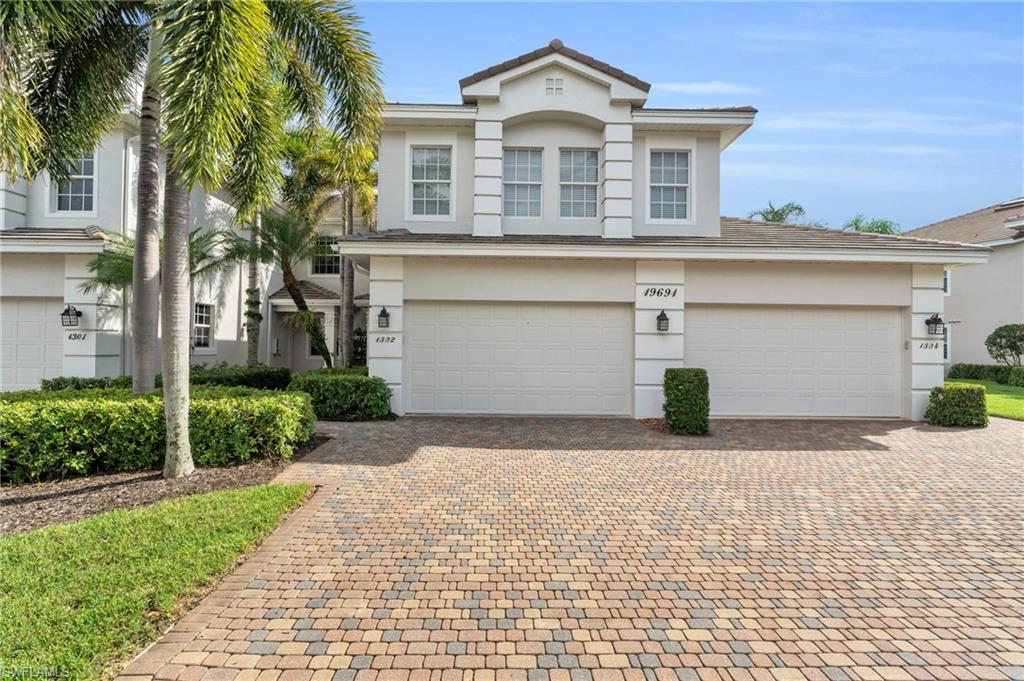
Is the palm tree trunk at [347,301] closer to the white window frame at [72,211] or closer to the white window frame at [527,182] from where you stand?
the white window frame at [527,182]

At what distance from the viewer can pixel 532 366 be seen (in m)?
11.9

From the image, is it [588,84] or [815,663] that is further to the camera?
[588,84]

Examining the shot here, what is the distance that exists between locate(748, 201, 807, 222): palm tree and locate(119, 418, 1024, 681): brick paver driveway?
30.7 m

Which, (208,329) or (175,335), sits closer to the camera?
(175,335)

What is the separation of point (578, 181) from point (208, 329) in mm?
11994

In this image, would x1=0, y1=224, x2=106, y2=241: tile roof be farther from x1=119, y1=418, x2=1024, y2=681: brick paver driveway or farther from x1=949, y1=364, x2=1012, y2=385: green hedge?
x1=949, y1=364, x2=1012, y2=385: green hedge

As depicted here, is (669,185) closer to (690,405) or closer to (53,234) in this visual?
(690,405)

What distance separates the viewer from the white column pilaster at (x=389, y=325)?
37.7ft

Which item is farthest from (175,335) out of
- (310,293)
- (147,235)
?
(310,293)

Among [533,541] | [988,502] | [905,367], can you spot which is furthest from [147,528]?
[905,367]

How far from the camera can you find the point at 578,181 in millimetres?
12773

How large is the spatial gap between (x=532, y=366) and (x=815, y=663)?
350 inches

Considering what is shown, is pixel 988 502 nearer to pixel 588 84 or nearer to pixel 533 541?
pixel 533 541

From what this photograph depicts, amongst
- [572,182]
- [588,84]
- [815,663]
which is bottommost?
[815,663]
